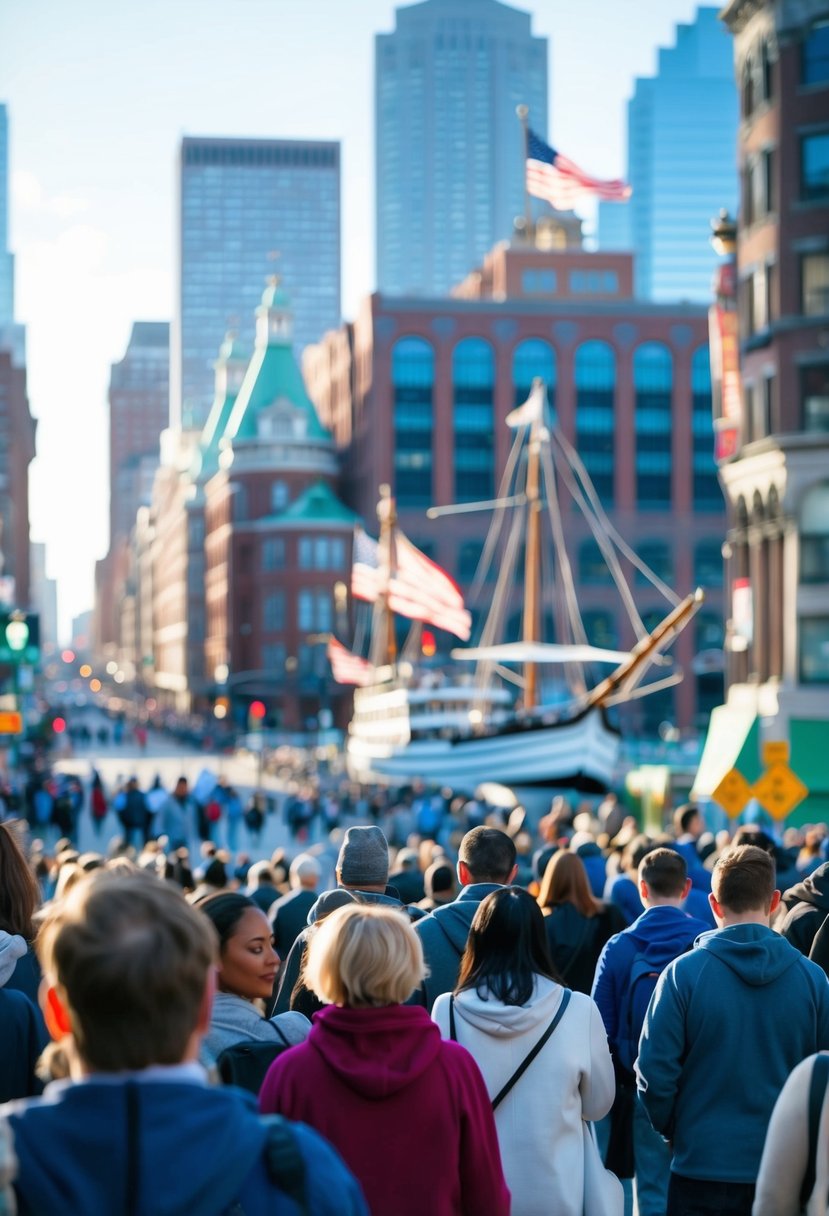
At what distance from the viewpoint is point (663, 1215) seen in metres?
8.51

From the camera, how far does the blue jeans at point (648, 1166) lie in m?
8.69

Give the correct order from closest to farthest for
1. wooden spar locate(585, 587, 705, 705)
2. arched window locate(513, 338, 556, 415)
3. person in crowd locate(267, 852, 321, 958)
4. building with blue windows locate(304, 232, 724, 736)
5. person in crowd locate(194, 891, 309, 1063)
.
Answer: person in crowd locate(194, 891, 309, 1063) < person in crowd locate(267, 852, 321, 958) < wooden spar locate(585, 587, 705, 705) < building with blue windows locate(304, 232, 724, 736) < arched window locate(513, 338, 556, 415)

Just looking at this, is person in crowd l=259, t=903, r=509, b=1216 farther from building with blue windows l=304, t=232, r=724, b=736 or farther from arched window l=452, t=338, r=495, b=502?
arched window l=452, t=338, r=495, b=502

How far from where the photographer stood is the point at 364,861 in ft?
24.7

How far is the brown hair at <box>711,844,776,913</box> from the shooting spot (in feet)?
20.0

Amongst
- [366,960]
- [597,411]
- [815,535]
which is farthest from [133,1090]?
[597,411]

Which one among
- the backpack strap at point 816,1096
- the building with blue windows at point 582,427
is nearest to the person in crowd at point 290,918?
the backpack strap at point 816,1096

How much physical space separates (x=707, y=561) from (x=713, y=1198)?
315 ft

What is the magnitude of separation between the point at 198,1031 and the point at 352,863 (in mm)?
4257

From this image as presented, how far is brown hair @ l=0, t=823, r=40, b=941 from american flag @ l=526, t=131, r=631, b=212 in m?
42.5

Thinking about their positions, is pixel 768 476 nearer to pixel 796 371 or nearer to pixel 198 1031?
pixel 796 371

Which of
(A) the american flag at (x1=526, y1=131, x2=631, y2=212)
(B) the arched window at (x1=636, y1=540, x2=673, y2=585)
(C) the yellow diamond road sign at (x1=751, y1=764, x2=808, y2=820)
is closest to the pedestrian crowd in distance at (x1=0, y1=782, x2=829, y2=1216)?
(C) the yellow diamond road sign at (x1=751, y1=764, x2=808, y2=820)

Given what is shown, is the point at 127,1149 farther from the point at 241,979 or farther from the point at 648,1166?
the point at 648,1166

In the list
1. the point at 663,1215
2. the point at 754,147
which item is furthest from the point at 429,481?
the point at 663,1215
